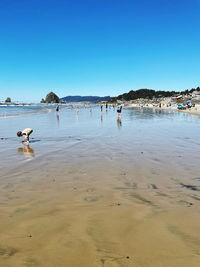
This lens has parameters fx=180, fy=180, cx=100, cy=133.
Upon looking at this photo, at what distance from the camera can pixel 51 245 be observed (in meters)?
2.94

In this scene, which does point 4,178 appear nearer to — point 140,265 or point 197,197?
point 140,265

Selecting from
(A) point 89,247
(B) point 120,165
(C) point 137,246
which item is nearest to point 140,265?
(C) point 137,246

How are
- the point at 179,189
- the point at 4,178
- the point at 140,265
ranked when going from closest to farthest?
the point at 140,265, the point at 179,189, the point at 4,178

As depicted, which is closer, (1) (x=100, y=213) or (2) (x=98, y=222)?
(2) (x=98, y=222)

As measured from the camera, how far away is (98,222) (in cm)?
355

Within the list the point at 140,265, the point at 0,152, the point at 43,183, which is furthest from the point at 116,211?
Answer: the point at 0,152

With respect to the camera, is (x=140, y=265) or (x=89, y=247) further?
(x=89, y=247)

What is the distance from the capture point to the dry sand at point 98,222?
269cm

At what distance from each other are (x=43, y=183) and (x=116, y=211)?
8.60 feet

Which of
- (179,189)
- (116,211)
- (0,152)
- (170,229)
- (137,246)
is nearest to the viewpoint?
(137,246)

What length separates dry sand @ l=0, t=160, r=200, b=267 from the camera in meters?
2.69

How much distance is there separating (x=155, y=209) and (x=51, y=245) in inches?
89.8

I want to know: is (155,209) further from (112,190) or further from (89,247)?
(89,247)

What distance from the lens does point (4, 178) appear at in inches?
233
